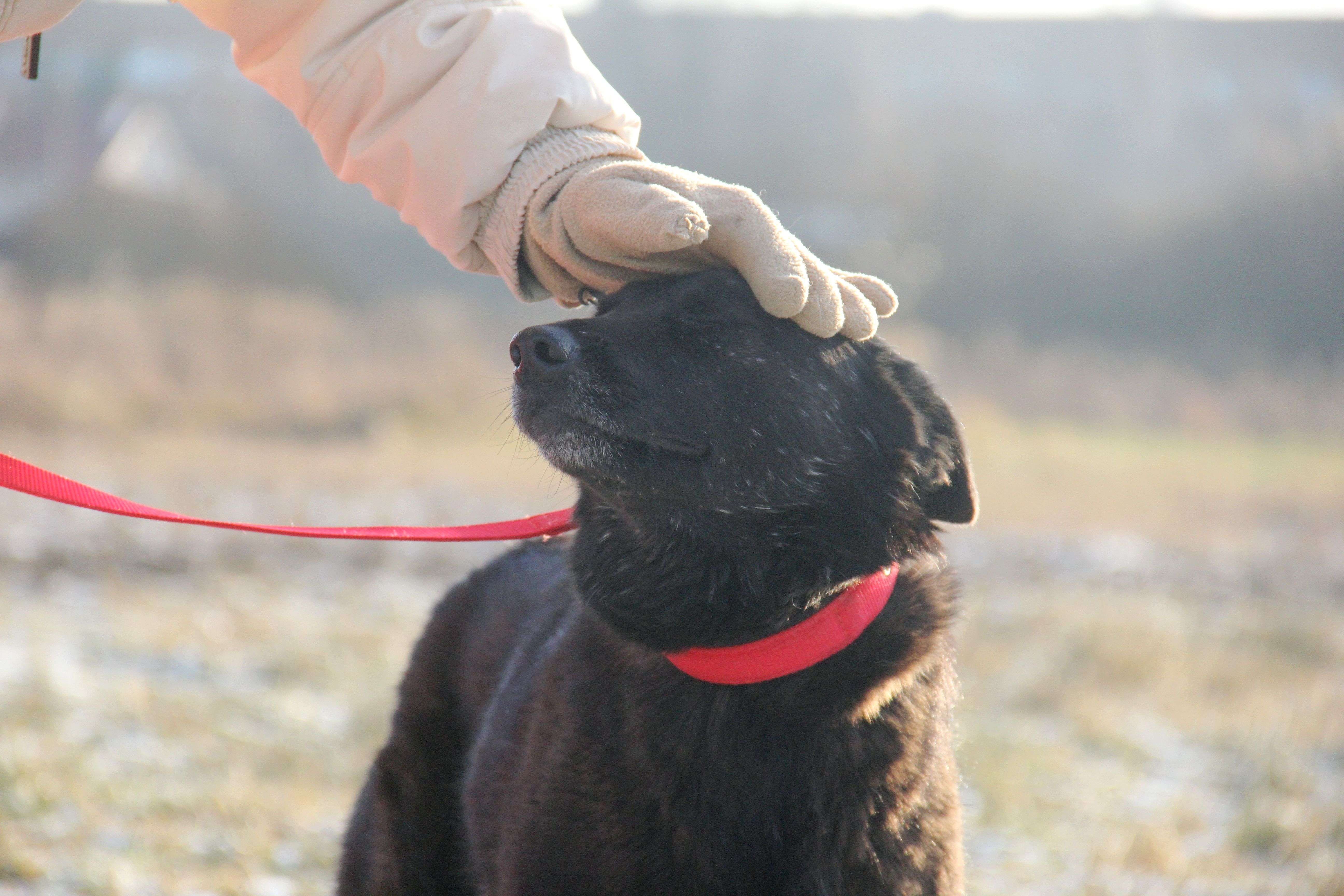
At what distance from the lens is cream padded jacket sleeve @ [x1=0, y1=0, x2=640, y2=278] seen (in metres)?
2.26

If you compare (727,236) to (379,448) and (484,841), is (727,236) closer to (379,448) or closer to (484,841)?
(484,841)

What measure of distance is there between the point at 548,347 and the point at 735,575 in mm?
560

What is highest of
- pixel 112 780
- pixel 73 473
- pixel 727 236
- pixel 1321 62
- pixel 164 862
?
pixel 727 236

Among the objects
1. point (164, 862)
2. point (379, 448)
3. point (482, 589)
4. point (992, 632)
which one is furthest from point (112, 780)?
point (379, 448)

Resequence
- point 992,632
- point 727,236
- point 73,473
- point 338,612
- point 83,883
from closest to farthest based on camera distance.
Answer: point 727,236, point 83,883, point 338,612, point 992,632, point 73,473

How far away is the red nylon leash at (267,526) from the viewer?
2.02 meters

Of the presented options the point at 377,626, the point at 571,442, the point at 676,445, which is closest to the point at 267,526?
the point at 571,442

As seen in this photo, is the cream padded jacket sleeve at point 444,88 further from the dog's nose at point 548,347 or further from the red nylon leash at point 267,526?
the red nylon leash at point 267,526

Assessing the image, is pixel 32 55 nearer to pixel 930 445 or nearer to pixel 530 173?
pixel 530 173

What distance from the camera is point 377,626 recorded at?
21.3ft

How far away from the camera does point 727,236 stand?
2039 mm

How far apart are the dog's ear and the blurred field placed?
627 millimetres

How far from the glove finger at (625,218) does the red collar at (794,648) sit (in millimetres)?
716

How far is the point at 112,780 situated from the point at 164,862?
25.9 inches
